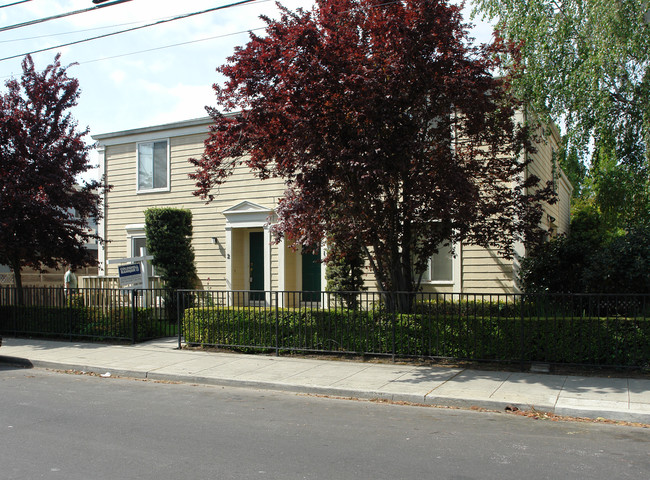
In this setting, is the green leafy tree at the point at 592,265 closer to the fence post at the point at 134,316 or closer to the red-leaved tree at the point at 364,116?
the red-leaved tree at the point at 364,116

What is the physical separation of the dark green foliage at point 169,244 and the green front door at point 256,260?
200 cm

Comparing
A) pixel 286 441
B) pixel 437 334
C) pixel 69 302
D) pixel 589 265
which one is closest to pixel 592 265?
pixel 589 265

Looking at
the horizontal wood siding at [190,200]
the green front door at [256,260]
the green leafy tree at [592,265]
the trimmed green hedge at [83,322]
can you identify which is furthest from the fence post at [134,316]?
the green leafy tree at [592,265]

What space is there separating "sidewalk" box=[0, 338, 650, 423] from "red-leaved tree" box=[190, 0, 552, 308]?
2.29 meters

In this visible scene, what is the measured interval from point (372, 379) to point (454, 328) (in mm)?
1912

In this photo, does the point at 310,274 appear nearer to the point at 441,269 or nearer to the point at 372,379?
the point at 441,269

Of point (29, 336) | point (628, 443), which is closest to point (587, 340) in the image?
point (628, 443)

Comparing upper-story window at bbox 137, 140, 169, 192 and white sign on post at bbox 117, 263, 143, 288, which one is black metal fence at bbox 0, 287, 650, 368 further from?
upper-story window at bbox 137, 140, 169, 192

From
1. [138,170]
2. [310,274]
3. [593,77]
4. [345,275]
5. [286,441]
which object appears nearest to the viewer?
[286,441]

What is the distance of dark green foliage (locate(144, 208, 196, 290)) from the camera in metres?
17.1

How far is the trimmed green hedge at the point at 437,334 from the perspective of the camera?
29.0 ft

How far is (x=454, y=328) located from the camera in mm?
A: 9820

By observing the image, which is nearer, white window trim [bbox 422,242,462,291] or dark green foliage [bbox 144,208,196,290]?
white window trim [bbox 422,242,462,291]

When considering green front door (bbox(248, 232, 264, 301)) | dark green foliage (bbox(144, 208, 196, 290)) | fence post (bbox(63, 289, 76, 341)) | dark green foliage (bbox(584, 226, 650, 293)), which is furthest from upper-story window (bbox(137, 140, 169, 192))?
dark green foliage (bbox(584, 226, 650, 293))
